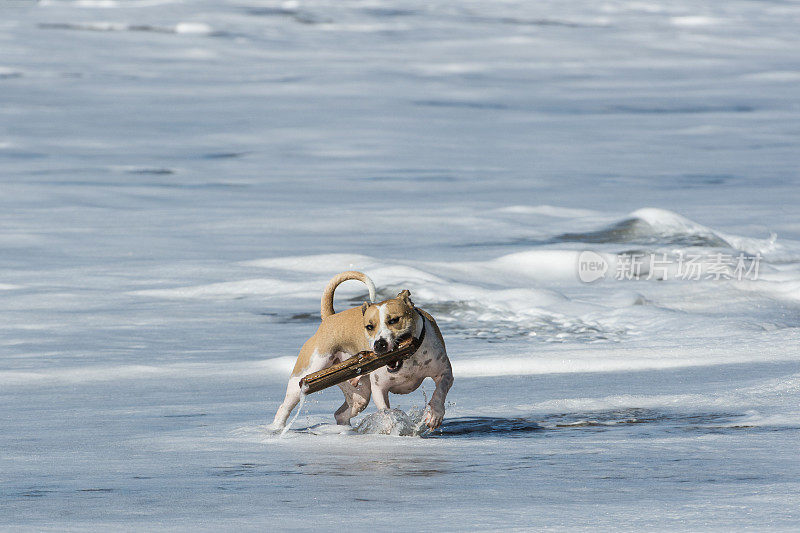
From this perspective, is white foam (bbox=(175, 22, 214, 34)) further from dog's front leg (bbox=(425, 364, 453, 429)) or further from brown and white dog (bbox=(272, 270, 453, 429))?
dog's front leg (bbox=(425, 364, 453, 429))

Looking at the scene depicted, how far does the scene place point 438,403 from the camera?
404cm

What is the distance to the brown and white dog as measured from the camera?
3848mm

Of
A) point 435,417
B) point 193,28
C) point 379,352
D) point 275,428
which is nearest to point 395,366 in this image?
point 379,352

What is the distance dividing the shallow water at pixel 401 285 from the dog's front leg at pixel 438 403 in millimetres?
63

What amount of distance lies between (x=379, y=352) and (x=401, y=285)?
3.49m

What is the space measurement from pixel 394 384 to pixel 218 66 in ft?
64.3

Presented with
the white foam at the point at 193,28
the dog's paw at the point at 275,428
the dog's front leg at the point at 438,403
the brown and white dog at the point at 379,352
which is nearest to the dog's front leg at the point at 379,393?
the brown and white dog at the point at 379,352

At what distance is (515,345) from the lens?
19.4 ft

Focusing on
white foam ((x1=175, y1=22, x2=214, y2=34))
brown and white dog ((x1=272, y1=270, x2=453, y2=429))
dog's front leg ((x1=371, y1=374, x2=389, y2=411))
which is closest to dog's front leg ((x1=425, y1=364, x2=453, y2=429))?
brown and white dog ((x1=272, y1=270, x2=453, y2=429))

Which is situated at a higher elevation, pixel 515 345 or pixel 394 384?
pixel 394 384

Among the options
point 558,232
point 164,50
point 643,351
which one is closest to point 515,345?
point 643,351

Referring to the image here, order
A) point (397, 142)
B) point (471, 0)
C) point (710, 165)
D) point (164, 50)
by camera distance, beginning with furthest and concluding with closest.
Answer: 1. point (471, 0)
2. point (164, 50)
3. point (397, 142)
4. point (710, 165)

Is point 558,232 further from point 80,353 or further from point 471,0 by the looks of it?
point 471,0

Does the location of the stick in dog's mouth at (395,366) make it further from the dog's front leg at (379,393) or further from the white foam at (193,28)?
the white foam at (193,28)
